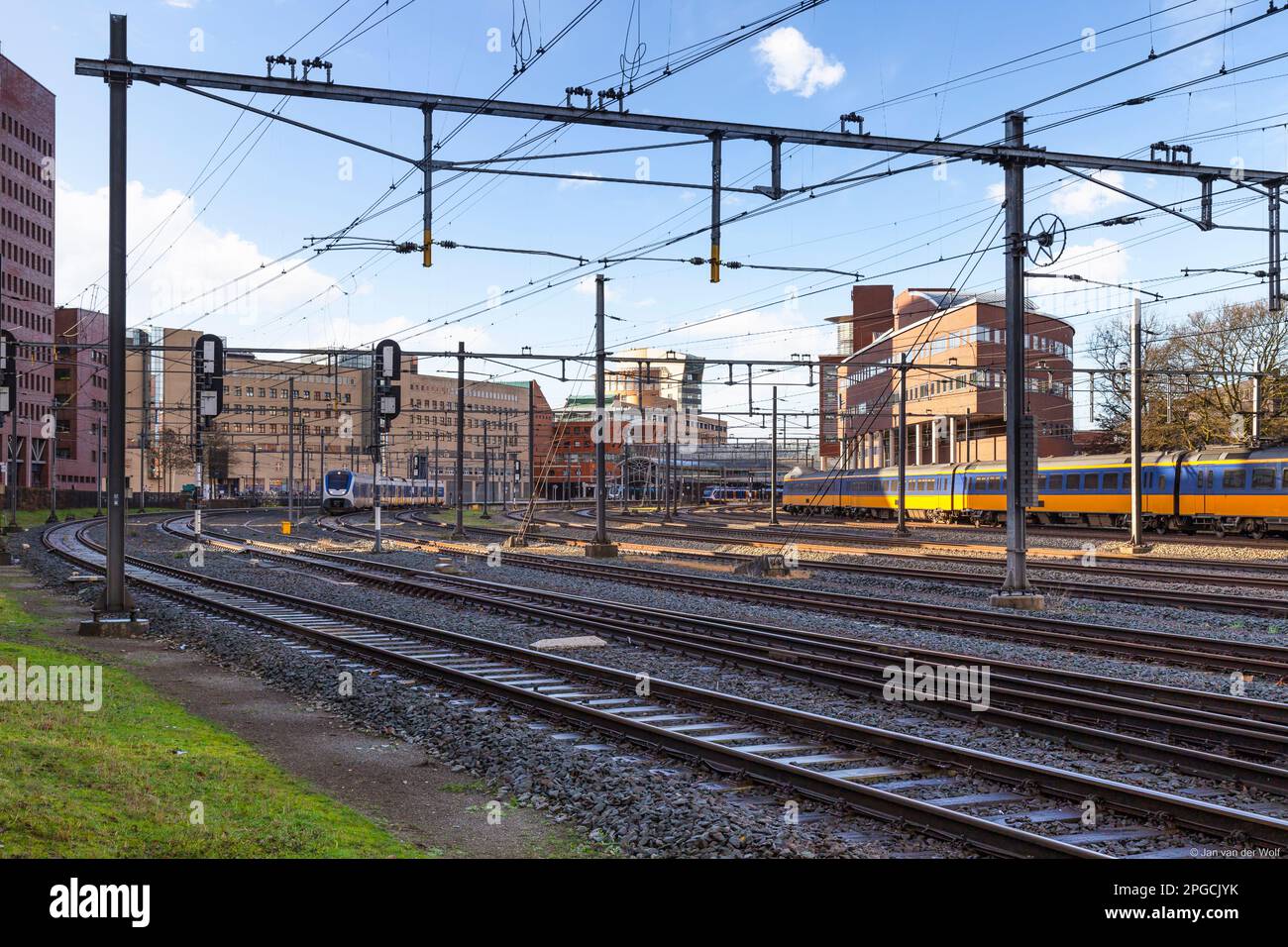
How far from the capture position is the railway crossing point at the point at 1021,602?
71.3 feet

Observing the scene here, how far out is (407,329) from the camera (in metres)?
55.2

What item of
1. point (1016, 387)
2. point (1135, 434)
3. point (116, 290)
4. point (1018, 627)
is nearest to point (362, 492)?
point (1135, 434)

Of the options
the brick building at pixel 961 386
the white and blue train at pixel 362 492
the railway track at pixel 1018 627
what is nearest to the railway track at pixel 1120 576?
the railway track at pixel 1018 627

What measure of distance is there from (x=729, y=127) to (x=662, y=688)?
380 inches

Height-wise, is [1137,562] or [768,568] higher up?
[768,568]

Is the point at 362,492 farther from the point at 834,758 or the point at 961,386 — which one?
the point at 834,758

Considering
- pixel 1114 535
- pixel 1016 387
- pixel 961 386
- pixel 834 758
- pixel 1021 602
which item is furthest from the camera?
pixel 961 386

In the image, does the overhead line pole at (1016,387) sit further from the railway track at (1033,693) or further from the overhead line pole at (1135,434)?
the overhead line pole at (1135,434)

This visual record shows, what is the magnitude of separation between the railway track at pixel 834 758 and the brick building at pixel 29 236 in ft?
312

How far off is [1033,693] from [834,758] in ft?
11.6

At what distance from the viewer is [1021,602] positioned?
2186cm
